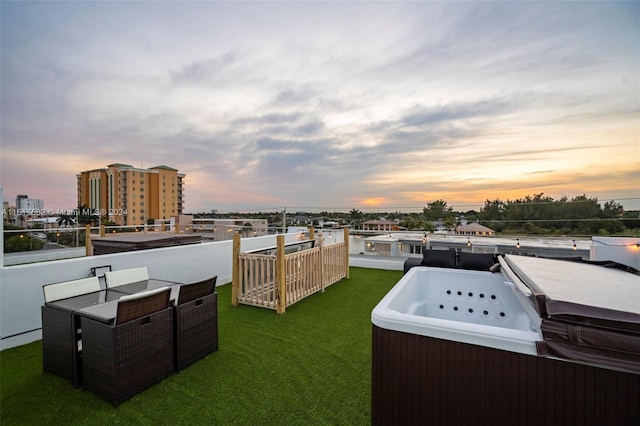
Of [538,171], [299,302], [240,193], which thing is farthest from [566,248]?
[240,193]

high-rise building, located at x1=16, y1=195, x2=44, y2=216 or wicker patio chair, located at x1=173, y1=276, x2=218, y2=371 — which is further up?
high-rise building, located at x1=16, y1=195, x2=44, y2=216

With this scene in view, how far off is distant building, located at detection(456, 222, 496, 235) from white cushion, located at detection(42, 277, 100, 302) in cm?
683

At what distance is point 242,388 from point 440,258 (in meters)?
3.68

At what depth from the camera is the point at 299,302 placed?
4.68 m

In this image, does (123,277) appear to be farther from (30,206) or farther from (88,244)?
(30,206)

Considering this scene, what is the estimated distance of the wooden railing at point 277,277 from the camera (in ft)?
13.9

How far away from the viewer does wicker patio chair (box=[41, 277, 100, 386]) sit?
2346 millimetres

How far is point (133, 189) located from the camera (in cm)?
1850

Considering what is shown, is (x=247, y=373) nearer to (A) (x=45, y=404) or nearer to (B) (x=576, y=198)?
(A) (x=45, y=404)

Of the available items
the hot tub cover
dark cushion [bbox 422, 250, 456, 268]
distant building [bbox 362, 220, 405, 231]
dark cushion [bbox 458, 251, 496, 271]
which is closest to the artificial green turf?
the hot tub cover

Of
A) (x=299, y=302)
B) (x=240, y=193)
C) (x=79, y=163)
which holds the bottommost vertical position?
(x=299, y=302)

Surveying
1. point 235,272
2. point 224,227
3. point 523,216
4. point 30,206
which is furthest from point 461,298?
point 30,206

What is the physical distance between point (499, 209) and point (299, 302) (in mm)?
5048

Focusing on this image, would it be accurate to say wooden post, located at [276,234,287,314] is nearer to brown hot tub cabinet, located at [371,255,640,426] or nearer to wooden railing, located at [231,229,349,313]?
wooden railing, located at [231,229,349,313]
